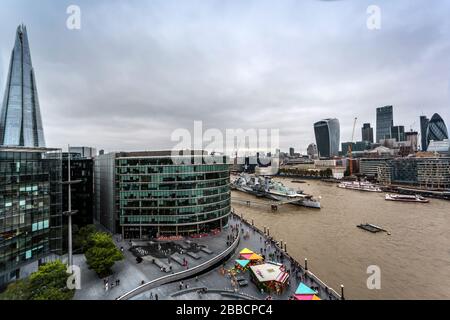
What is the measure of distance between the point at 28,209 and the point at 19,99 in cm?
6106

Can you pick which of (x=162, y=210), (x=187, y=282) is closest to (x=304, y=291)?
(x=187, y=282)

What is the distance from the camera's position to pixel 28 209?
828 inches

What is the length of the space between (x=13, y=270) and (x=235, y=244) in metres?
23.1

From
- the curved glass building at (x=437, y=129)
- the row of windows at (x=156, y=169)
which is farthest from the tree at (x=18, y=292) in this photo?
the curved glass building at (x=437, y=129)

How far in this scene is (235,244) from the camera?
99.0 feet

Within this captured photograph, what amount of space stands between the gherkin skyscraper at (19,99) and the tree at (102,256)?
61.4 meters

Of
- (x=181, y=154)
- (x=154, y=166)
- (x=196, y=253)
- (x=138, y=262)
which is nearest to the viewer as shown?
(x=138, y=262)

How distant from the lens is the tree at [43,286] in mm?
14446

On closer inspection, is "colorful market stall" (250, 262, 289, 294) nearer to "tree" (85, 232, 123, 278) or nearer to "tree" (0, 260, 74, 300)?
"tree" (85, 232, 123, 278)

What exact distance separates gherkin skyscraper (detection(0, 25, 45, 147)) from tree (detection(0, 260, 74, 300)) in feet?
214
